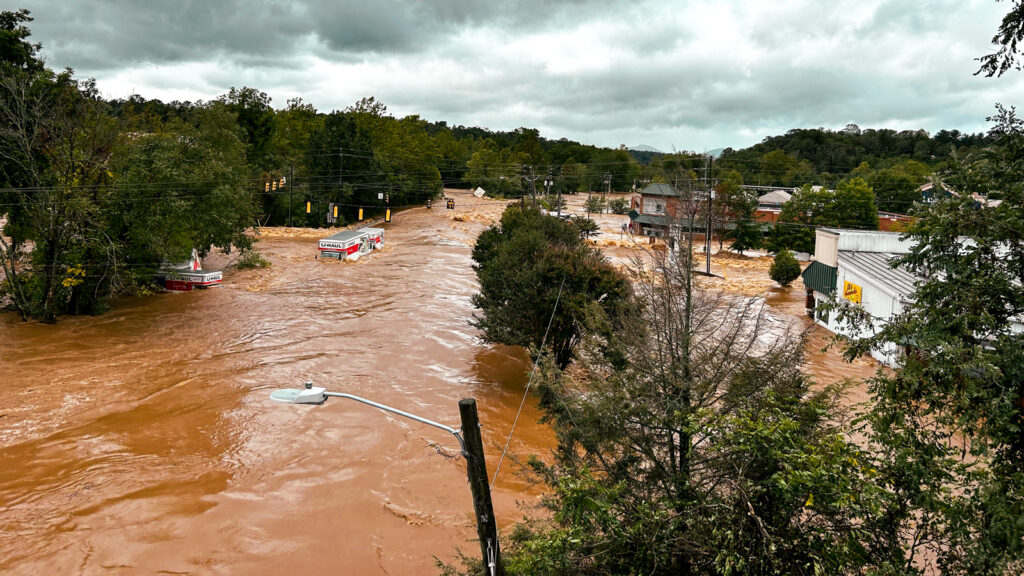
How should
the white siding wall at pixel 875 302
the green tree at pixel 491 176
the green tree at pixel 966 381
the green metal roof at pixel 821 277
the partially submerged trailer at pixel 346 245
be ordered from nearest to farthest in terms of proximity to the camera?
the green tree at pixel 966 381 → the white siding wall at pixel 875 302 → the green metal roof at pixel 821 277 → the partially submerged trailer at pixel 346 245 → the green tree at pixel 491 176

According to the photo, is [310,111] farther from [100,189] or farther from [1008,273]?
[1008,273]

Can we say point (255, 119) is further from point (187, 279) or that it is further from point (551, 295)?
point (551, 295)

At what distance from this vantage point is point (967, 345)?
6.87 m

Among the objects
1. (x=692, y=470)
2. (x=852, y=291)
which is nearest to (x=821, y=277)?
(x=852, y=291)

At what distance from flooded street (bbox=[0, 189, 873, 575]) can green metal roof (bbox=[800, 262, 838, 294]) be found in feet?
7.51

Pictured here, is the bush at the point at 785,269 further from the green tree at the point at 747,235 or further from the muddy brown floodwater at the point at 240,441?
the muddy brown floodwater at the point at 240,441

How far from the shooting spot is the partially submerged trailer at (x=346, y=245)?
151ft

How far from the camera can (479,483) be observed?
21.4ft

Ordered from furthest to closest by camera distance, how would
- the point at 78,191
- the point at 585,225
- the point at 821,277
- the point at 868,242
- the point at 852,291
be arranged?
the point at 585,225 < the point at 821,277 < the point at 868,242 < the point at 852,291 < the point at 78,191

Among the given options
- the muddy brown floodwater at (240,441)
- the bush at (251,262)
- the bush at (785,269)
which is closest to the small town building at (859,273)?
the bush at (785,269)

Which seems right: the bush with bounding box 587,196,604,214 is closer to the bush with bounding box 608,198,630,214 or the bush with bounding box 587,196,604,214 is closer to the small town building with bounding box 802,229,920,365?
the bush with bounding box 608,198,630,214

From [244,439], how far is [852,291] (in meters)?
26.0

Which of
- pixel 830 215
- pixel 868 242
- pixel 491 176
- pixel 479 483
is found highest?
pixel 491 176

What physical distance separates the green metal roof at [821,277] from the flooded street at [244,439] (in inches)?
90.1
